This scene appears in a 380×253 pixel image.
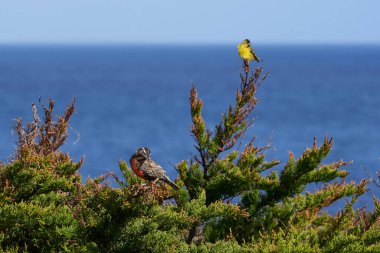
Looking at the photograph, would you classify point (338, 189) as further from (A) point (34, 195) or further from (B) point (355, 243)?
(A) point (34, 195)

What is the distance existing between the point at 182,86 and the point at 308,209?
155 metres

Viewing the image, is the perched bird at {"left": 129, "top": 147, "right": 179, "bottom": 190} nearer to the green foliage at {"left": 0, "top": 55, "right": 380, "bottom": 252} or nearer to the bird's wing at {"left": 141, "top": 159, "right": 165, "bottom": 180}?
the bird's wing at {"left": 141, "top": 159, "right": 165, "bottom": 180}

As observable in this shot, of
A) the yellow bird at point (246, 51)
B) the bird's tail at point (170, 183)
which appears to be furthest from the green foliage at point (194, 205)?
the yellow bird at point (246, 51)

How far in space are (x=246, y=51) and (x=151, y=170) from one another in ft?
8.95

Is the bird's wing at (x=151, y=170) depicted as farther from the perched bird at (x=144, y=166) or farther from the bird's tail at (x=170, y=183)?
the bird's tail at (x=170, y=183)

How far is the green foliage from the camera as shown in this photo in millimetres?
5379

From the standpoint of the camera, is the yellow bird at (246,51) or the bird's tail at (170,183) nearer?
the bird's tail at (170,183)

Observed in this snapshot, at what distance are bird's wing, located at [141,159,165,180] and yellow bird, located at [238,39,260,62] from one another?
2.31m

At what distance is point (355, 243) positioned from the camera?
211 inches

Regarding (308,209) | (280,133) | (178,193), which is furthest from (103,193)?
(280,133)

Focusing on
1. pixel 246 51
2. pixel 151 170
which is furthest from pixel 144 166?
pixel 246 51

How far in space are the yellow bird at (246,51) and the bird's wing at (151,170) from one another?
A: 2314mm

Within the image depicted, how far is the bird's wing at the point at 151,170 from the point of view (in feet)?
19.6

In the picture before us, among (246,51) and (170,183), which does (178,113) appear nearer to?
(246,51)
